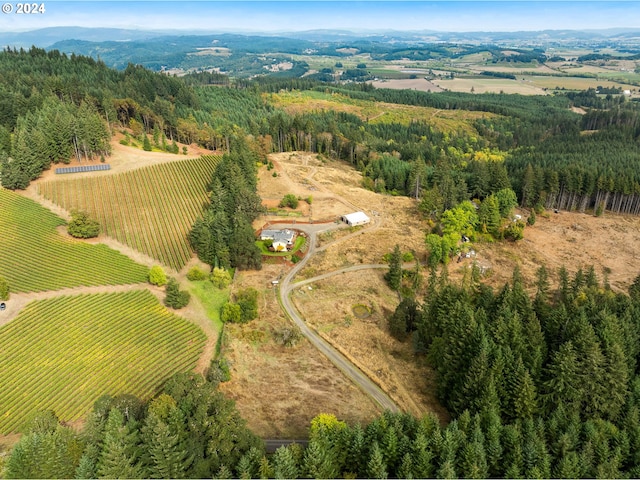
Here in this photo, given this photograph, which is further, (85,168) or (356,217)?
(356,217)

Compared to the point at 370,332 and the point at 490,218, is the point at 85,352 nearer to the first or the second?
the point at 370,332

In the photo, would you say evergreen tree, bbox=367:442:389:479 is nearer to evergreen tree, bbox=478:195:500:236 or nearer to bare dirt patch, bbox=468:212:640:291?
bare dirt patch, bbox=468:212:640:291

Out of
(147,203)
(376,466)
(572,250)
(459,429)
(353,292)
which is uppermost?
(147,203)

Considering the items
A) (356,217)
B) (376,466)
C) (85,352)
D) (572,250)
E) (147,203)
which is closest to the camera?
(376,466)

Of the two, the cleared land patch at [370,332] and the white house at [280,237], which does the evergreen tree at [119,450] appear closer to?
the cleared land patch at [370,332]

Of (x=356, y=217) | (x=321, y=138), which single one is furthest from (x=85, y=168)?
(x=321, y=138)
